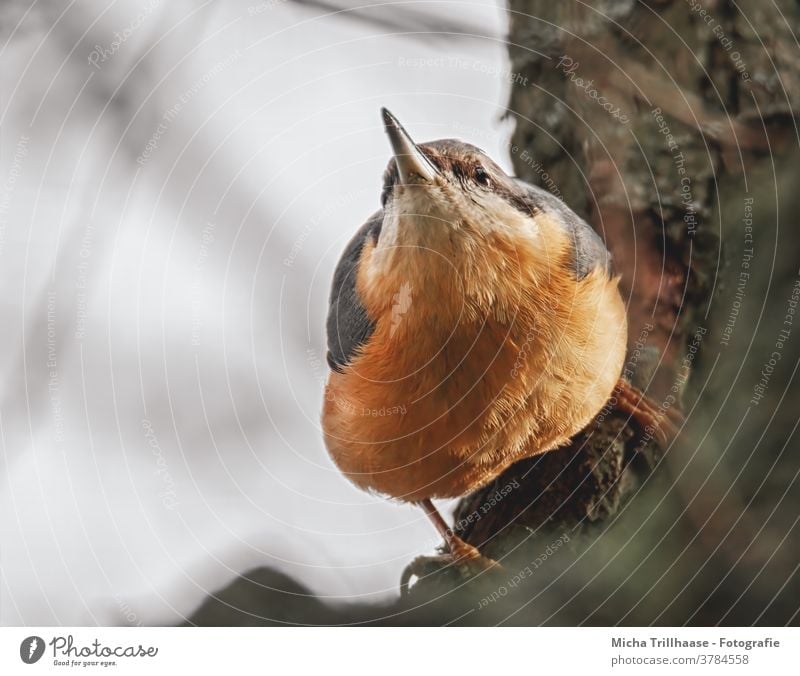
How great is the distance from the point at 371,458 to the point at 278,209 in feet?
0.94

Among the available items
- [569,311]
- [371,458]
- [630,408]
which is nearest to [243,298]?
[371,458]

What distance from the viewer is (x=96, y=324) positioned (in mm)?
812

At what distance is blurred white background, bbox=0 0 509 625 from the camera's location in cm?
78

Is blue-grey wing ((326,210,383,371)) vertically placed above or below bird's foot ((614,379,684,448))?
above

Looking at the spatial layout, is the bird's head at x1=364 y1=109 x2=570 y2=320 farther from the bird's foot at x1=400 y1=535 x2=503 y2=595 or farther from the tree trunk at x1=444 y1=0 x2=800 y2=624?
the bird's foot at x1=400 y1=535 x2=503 y2=595

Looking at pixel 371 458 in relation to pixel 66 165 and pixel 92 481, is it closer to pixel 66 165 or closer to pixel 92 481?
pixel 92 481

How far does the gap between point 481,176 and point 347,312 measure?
0.21 meters

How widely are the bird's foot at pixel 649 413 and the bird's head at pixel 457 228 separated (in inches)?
6.9

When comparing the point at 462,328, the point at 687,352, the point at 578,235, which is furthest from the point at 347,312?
the point at 687,352

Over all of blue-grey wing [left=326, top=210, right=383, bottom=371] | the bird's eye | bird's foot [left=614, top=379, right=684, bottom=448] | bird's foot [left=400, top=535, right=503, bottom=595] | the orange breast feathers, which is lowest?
bird's foot [left=400, top=535, right=503, bottom=595]

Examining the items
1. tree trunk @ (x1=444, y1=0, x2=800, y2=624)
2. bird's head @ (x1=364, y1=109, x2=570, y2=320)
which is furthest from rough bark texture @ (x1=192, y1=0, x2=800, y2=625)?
bird's head @ (x1=364, y1=109, x2=570, y2=320)

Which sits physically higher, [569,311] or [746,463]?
[569,311]

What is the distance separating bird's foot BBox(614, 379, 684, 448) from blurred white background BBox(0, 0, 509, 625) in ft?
1.12

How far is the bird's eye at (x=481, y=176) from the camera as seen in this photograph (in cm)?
74
